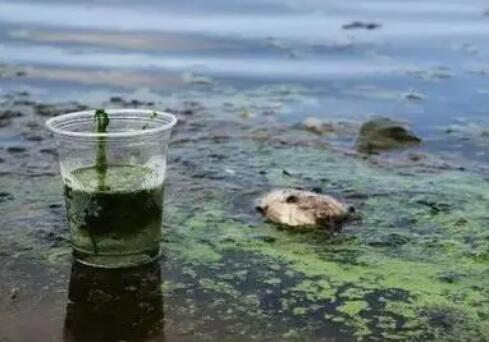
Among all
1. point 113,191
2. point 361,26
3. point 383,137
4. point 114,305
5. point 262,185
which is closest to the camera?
point 114,305

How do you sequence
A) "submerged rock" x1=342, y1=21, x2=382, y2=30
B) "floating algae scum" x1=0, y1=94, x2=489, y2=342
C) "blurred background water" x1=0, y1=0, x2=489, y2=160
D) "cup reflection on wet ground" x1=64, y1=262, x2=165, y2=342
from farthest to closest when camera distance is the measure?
"submerged rock" x1=342, y1=21, x2=382, y2=30
"blurred background water" x1=0, y1=0, x2=489, y2=160
"floating algae scum" x1=0, y1=94, x2=489, y2=342
"cup reflection on wet ground" x1=64, y1=262, x2=165, y2=342

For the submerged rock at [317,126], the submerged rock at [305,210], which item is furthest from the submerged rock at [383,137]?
the submerged rock at [305,210]

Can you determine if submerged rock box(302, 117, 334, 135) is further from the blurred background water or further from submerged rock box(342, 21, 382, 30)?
submerged rock box(342, 21, 382, 30)

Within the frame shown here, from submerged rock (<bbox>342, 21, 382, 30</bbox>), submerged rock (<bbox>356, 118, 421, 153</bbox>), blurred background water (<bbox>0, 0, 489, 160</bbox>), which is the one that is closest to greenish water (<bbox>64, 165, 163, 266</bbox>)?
submerged rock (<bbox>356, 118, 421, 153</bbox>)

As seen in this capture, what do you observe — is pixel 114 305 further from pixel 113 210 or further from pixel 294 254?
pixel 294 254

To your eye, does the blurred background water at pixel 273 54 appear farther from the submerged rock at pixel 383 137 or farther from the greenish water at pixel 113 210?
the greenish water at pixel 113 210

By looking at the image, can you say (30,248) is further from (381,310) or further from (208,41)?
(208,41)

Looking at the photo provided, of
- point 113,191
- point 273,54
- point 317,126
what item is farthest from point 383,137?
point 273,54

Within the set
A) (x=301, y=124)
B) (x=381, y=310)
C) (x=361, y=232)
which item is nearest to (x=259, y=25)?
(x=301, y=124)
